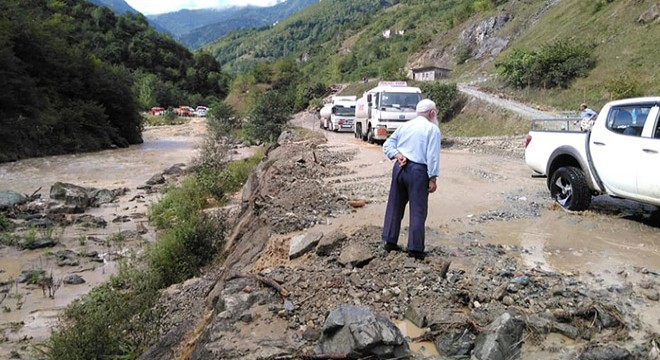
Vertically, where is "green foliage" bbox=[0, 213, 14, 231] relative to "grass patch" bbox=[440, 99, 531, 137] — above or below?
below

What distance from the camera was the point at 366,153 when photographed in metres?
18.5

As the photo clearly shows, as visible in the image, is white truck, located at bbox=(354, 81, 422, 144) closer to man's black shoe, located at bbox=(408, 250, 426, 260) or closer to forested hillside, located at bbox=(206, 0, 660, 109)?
forested hillside, located at bbox=(206, 0, 660, 109)

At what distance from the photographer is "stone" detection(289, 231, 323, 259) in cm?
618

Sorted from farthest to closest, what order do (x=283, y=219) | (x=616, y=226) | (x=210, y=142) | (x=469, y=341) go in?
(x=210, y=142) → (x=283, y=219) → (x=616, y=226) → (x=469, y=341)

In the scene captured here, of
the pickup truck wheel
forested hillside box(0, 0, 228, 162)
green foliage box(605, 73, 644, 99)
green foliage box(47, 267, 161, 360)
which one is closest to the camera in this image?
green foliage box(47, 267, 161, 360)

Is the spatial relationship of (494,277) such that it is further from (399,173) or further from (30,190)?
(30,190)

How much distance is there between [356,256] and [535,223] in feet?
12.1

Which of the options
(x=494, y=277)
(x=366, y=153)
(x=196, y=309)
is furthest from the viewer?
(x=366, y=153)

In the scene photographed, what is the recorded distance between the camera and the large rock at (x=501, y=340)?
3.69m

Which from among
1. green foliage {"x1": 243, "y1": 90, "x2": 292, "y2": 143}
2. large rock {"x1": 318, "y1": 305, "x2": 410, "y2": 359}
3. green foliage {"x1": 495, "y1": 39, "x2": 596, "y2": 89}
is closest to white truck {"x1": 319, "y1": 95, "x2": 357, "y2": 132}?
green foliage {"x1": 243, "y1": 90, "x2": 292, "y2": 143}

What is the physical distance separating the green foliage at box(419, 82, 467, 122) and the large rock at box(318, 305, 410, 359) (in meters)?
29.5

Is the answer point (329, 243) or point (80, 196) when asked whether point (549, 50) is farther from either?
point (329, 243)

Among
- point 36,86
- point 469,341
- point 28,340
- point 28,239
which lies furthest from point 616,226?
point 36,86

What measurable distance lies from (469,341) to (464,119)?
91.8ft
